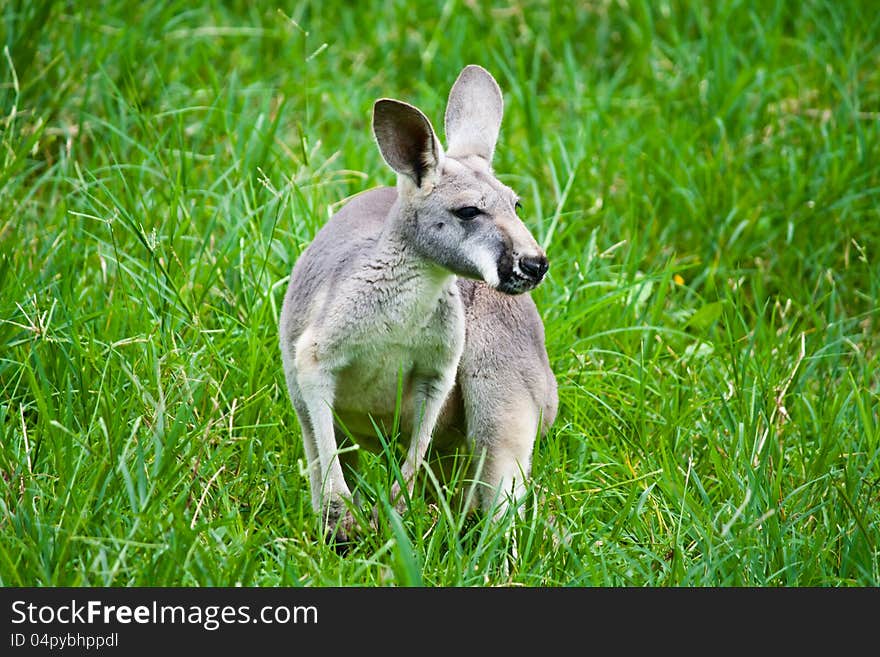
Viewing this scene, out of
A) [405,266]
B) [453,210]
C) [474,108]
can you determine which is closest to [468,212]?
[453,210]

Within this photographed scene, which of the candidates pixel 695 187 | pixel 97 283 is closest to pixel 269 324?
pixel 97 283

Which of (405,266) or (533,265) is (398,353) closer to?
(405,266)

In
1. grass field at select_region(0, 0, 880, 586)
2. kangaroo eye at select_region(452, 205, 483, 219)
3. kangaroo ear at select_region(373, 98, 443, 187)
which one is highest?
kangaroo ear at select_region(373, 98, 443, 187)

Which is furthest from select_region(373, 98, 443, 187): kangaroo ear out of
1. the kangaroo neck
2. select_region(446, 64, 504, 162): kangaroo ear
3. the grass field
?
the grass field

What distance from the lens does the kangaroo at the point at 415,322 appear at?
13.6 ft

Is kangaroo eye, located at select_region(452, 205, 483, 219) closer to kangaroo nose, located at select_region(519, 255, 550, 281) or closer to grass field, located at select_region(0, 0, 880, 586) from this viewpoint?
kangaroo nose, located at select_region(519, 255, 550, 281)

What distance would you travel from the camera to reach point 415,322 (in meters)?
4.21

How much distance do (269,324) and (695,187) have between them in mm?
2494

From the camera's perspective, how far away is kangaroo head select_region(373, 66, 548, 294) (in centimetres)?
404

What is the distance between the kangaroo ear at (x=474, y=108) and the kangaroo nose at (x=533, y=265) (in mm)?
744

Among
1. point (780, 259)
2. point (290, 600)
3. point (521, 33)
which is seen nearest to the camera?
point (290, 600)

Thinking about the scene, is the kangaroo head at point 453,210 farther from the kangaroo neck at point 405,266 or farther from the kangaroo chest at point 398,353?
the kangaroo chest at point 398,353

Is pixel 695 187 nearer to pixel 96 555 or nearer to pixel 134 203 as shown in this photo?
pixel 134 203

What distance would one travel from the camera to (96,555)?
3777 millimetres
